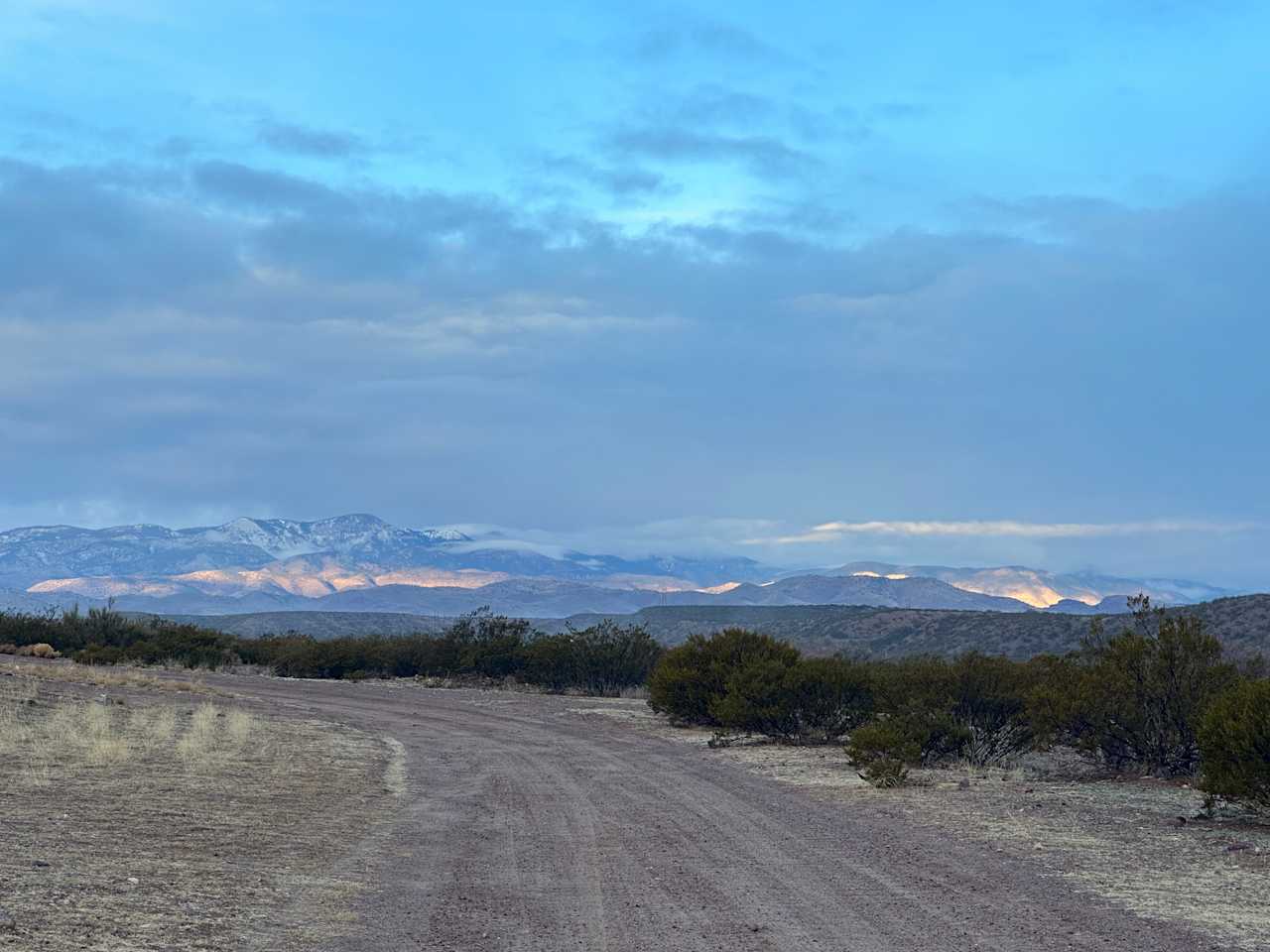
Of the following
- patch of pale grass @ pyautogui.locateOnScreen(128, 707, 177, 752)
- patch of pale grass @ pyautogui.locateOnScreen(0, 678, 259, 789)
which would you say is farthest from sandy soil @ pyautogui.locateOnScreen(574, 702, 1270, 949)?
patch of pale grass @ pyautogui.locateOnScreen(128, 707, 177, 752)

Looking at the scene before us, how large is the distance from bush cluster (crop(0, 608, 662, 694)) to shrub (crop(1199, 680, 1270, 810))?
3373 centimetres

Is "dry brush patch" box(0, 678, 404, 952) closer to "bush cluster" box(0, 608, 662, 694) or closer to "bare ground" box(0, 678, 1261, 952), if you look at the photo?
"bare ground" box(0, 678, 1261, 952)

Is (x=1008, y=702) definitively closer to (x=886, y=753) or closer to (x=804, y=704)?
(x=886, y=753)

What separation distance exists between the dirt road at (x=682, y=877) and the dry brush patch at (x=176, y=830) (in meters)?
0.71

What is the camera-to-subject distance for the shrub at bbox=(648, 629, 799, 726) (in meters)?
30.7

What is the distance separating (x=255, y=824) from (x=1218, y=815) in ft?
39.1

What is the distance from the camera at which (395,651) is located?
5572 cm

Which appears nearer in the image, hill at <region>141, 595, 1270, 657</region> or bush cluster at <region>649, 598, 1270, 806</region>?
bush cluster at <region>649, 598, 1270, 806</region>

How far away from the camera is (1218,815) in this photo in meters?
16.0

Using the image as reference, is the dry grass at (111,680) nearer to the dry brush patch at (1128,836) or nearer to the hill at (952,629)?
the dry brush patch at (1128,836)

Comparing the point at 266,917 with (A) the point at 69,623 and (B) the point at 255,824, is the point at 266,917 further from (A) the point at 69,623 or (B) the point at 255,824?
(A) the point at 69,623

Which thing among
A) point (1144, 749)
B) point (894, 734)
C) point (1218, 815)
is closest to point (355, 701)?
point (894, 734)

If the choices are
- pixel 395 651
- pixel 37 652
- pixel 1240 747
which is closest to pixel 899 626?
pixel 395 651

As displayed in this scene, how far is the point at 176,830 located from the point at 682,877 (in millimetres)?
5572
